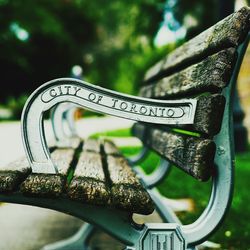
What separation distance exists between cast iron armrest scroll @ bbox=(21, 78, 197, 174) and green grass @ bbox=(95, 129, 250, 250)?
1406mm

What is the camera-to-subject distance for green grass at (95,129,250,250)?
10.2 ft

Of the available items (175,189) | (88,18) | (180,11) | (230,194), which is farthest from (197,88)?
(88,18)

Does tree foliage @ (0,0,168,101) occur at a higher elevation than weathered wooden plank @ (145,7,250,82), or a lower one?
higher

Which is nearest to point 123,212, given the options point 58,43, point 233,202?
point 233,202

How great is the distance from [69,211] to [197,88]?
2.05 ft

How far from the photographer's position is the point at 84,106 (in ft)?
5.78

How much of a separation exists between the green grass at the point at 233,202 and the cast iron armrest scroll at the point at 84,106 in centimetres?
141

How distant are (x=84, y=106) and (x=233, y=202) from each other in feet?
8.93

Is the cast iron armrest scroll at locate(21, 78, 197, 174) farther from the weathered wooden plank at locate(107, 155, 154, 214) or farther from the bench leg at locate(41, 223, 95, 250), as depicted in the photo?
the bench leg at locate(41, 223, 95, 250)

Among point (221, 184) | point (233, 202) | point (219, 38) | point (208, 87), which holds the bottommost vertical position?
point (221, 184)

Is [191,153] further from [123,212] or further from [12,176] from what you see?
[12,176]

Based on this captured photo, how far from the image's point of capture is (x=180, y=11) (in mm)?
11414

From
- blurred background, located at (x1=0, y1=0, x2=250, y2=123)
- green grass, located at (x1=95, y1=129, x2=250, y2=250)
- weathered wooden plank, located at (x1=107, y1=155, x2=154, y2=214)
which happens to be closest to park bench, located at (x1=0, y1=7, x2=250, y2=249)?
weathered wooden plank, located at (x1=107, y1=155, x2=154, y2=214)

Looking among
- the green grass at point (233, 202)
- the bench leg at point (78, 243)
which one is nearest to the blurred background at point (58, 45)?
the green grass at point (233, 202)
